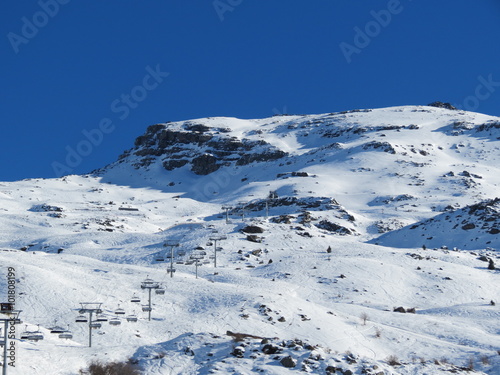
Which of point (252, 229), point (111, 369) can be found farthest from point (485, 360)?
point (252, 229)

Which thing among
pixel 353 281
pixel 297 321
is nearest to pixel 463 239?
pixel 353 281

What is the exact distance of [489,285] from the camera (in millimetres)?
57375

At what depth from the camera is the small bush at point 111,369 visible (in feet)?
87.1

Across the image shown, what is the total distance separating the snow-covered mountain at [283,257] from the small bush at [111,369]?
27.9 inches

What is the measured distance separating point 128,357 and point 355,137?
14861 cm

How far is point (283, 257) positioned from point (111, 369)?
4102 cm

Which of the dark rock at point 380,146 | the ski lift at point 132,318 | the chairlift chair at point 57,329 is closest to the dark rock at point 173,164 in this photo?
the dark rock at point 380,146

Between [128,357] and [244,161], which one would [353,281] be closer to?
[128,357]

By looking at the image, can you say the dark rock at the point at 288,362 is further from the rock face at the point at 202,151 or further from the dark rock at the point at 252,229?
the rock face at the point at 202,151

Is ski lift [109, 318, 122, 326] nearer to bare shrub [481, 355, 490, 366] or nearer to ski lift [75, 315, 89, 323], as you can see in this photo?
ski lift [75, 315, 89, 323]

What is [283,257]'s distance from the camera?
6675 cm

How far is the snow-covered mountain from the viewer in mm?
31544

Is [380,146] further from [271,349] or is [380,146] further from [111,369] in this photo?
[111,369]

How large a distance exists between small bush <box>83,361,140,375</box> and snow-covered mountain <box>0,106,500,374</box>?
27.9 inches
